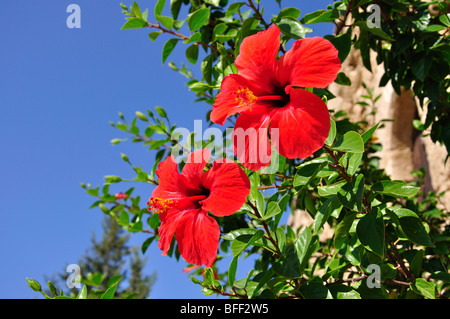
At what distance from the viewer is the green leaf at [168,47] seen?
161 cm

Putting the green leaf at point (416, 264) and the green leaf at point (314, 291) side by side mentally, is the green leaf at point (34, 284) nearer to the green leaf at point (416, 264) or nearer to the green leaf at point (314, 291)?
the green leaf at point (314, 291)

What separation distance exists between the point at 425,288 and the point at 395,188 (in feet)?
1.16

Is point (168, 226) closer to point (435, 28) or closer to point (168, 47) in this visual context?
point (168, 47)

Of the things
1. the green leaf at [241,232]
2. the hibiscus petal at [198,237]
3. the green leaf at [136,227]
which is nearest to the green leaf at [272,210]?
the green leaf at [241,232]

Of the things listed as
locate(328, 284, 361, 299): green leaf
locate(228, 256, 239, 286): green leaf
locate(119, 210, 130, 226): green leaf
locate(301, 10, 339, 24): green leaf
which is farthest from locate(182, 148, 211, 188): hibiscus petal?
locate(119, 210, 130, 226): green leaf

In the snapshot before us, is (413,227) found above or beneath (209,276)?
above

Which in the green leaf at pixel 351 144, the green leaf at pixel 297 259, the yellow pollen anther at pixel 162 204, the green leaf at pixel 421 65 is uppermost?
the green leaf at pixel 421 65

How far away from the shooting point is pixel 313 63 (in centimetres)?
89

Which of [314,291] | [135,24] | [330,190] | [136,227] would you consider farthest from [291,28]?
[136,227]

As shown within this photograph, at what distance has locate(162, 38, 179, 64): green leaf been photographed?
5.27 ft

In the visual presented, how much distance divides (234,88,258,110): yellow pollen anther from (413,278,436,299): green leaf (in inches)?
31.7

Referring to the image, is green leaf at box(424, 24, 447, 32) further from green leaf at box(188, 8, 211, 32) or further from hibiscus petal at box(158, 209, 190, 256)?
hibiscus petal at box(158, 209, 190, 256)

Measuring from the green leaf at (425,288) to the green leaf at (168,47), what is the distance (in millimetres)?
1325

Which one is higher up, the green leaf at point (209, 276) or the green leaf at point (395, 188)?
the green leaf at point (395, 188)
